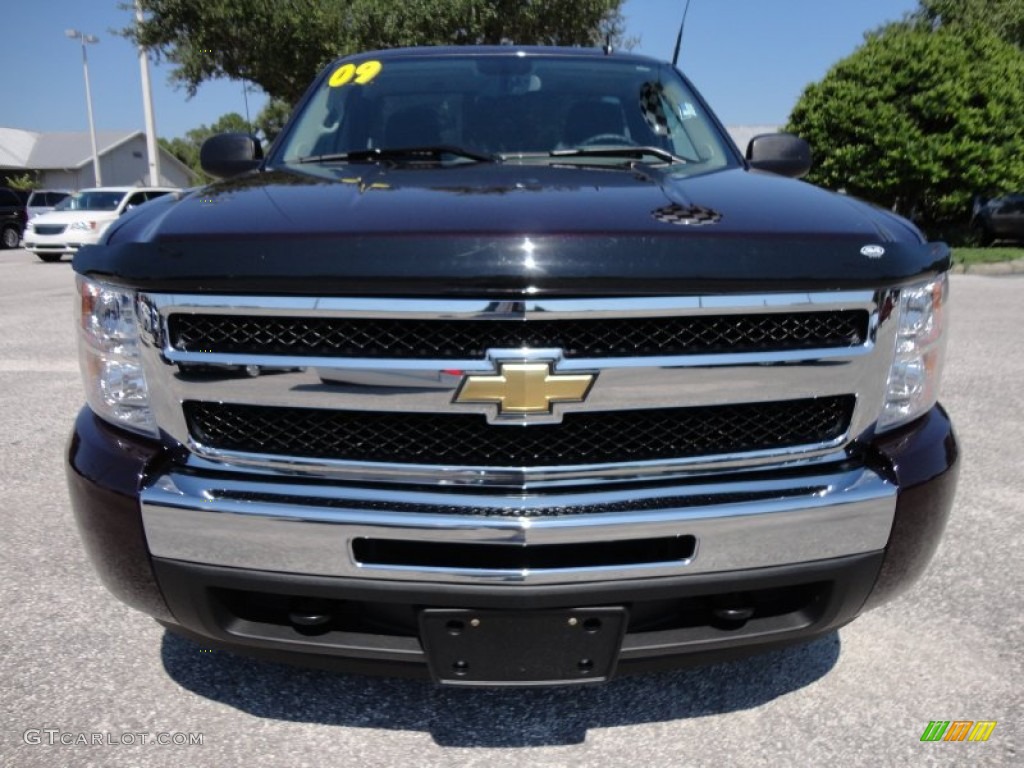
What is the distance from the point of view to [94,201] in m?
Result: 18.4

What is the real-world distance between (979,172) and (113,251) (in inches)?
663

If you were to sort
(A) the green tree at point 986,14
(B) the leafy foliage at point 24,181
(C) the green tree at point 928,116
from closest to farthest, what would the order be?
1. (C) the green tree at point 928,116
2. (A) the green tree at point 986,14
3. (B) the leafy foliage at point 24,181

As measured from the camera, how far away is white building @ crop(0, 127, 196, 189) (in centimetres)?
5844

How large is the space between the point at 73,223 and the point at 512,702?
18.3 metres

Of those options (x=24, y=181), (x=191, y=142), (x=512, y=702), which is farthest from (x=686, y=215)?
(x=191, y=142)

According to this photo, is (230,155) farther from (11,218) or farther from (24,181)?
(24,181)

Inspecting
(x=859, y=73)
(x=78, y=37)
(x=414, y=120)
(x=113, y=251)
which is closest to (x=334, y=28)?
(x=859, y=73)

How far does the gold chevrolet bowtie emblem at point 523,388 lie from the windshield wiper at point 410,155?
115cm

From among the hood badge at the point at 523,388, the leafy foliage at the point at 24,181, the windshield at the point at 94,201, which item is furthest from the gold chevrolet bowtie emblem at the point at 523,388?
the leafy foliage at the point at 24,181

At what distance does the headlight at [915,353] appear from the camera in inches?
72.3

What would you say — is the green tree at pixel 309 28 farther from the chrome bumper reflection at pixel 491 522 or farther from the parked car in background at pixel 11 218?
the chrome bumper reflection at pixel 491 522

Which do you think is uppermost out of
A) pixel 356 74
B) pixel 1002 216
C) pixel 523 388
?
pixel 356 74

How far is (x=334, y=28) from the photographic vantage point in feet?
60.7

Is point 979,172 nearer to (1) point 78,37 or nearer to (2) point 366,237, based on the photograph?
(2) point 366,237
